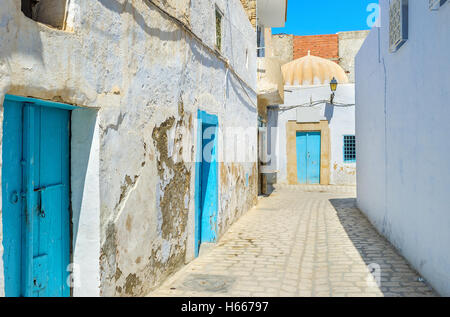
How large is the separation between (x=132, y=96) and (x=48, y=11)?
1.07 metres

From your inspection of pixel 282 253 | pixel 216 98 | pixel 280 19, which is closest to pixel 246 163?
pixel 216 98

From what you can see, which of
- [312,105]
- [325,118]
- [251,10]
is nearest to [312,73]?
[312,105]

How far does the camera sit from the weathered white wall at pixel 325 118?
53.4 feet

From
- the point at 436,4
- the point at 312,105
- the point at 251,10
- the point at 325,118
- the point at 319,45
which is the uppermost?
the point at 319,45

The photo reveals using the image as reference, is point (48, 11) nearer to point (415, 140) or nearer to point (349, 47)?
point (415, 140)

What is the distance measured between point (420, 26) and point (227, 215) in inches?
179

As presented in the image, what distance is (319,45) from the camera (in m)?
26.9

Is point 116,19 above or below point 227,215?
above

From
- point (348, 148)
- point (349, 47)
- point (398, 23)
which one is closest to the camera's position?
point (398, 23)

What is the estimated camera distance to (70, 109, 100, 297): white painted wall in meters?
3.24

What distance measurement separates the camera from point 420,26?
476 cm

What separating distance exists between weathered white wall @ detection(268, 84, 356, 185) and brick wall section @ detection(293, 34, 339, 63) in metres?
11.1

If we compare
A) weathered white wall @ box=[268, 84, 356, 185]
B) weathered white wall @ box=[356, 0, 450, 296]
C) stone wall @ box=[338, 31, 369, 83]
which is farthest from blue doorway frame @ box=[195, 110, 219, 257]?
stone wall @ box=[338, 31, 369, 83]
